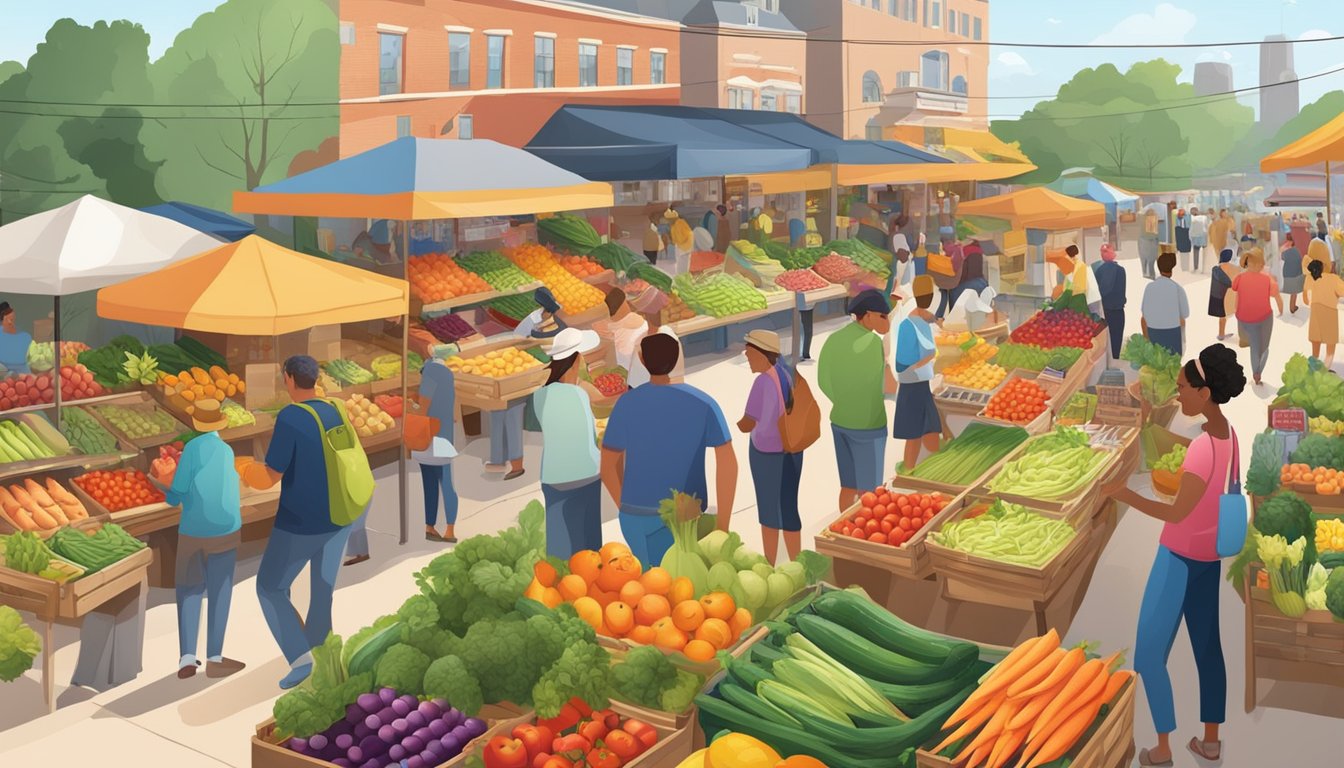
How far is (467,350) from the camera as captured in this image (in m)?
12.5

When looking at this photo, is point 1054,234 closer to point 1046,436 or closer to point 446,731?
point 1046,436

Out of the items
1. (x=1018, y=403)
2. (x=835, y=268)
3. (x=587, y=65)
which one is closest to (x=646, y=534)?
(x=1018, y=403)

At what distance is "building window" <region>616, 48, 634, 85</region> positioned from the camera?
116 ft

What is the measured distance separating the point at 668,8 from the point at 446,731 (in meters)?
39.4

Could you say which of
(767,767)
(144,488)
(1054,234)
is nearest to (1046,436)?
(767,767)

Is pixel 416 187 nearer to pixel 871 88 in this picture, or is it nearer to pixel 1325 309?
pixel 1325 309

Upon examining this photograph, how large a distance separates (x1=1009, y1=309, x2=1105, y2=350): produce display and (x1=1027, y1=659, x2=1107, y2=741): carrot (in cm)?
857

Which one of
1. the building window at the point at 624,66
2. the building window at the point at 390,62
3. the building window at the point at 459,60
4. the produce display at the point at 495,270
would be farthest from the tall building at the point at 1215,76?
the produce display at the point at 495,270

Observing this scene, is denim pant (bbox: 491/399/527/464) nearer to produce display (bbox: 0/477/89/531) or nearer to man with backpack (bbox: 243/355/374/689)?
produce display (bbox: 0/477/89/531)

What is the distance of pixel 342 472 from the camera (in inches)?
252

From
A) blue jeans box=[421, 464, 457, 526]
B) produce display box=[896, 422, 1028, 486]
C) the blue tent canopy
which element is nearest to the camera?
produce display box=[896, 422, 1028, 486]

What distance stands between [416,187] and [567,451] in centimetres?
382

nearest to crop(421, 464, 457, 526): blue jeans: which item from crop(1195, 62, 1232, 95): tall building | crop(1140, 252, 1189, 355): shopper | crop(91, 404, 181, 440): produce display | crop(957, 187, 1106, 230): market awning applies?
crop(91, 404, 181, 440): produce display

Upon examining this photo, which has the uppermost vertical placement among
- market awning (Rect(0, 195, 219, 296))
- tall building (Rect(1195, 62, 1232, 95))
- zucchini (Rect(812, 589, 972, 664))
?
tall building (Rect(1195, 62, 1232, 95))
